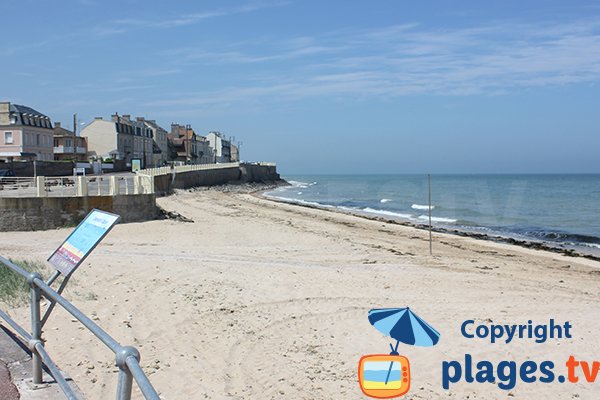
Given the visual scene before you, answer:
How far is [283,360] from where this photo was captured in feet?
22.2

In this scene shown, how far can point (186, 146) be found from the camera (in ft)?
345

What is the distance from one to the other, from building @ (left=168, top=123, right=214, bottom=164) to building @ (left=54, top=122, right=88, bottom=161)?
1042 inches

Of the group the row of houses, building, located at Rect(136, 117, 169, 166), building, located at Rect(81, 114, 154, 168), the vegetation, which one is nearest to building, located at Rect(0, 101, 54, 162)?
the row of houses

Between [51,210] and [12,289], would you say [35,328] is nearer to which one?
[12,289]

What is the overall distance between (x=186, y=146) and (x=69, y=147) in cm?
3552

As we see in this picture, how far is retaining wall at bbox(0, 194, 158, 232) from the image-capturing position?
56.4 feet

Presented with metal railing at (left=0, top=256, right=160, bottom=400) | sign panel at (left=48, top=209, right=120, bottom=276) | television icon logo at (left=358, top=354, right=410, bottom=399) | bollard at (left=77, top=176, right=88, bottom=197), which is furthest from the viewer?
bollard at (left=77, top=176, right=88, bottom=197)

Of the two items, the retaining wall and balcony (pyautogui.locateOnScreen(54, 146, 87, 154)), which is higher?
balcony (pyautogui.locateOnScreen(54, 146, 87, 154))

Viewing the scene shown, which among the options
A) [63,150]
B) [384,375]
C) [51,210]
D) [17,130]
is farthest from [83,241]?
[63,150]

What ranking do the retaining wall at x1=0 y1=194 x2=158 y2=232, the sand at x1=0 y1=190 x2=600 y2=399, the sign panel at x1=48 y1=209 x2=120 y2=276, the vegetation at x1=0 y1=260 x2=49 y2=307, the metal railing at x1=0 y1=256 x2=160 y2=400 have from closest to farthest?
the metal railing at x1=0 y1=256 x2=160 y2=400 → the sign panel at x1=48 y1=209 x2=120 y2=276 → the sand at x1=0 y1=190 x2=600 y2=399 → the vegetation at x1=0 y1=260 x2=49 y2=307 → the retaining wall at x1=0 y1=194 x2=158 y2=232

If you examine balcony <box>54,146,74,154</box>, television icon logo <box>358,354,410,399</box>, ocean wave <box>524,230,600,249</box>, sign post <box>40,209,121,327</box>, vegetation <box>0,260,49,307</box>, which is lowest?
ocean wave <box>524,230,600,249</box>

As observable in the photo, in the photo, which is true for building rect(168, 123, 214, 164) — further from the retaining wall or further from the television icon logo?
the television icon logo

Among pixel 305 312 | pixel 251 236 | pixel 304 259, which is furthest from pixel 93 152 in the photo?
pixel 305 312

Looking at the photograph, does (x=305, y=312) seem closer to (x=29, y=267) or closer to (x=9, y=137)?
(x=29, y=267)
